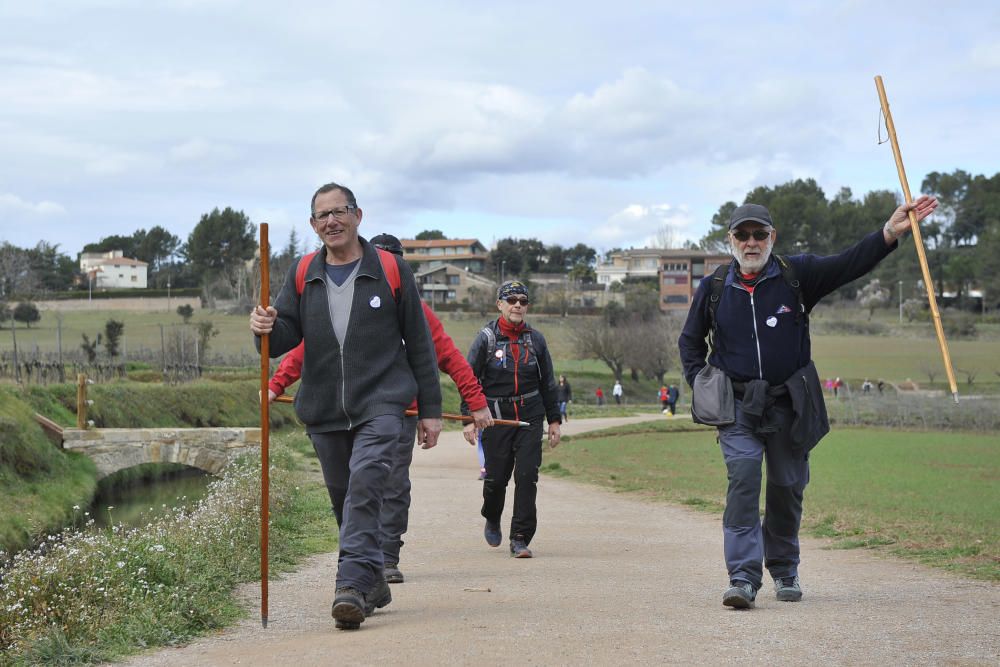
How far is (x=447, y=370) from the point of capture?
7.54 m

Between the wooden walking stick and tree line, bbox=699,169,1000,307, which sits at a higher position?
tree line, bbox=699,169,1000,307

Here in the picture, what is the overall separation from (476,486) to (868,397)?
1413 inches

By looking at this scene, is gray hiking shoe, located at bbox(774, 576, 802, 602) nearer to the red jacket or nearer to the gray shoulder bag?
the gray shoulder bag

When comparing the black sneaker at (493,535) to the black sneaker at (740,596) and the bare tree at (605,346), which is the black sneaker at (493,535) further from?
the bare tree at (605,346)

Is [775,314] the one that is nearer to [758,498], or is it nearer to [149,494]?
[758,498]

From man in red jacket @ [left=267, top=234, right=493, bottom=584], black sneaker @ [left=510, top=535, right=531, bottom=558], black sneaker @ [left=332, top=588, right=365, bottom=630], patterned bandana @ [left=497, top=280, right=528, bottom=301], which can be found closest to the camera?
black sneaker @ [left=332, top=588, right=365, bottom=630]

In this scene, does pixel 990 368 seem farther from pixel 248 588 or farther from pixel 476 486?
pixel 248 588

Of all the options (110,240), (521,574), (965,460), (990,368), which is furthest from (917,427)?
(110,240)

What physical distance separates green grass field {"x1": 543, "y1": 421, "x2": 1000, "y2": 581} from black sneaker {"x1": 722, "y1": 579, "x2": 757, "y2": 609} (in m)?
2.40

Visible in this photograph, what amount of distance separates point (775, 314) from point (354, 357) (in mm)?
2442

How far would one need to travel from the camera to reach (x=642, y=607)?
6645 mm

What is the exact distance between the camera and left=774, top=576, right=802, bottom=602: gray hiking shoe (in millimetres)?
7062

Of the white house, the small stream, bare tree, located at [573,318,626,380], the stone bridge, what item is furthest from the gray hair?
the white house

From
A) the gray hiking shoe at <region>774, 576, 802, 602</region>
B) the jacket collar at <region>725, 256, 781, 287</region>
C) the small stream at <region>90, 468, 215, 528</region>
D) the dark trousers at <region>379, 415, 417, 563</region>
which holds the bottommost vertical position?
the small stream at <region>90, 468, 215, 528</region>
